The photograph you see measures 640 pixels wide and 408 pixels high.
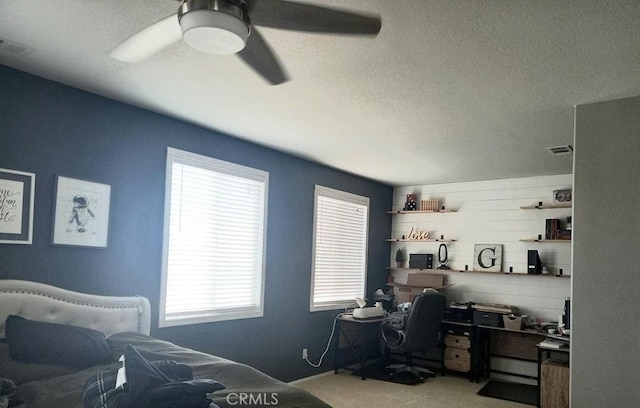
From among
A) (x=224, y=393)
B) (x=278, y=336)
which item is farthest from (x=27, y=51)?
(x=278, y=336)

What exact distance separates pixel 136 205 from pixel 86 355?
1.32m

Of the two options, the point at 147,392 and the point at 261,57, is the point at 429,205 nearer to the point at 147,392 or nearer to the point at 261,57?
the point at 261,57

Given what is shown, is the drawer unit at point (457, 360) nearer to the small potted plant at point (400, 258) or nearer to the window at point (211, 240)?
the small potted plant at point (400, 258)

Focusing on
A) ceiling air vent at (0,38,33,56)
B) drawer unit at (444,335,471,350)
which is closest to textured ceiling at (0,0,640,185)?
ceiling air vent at (0,38,33,56)

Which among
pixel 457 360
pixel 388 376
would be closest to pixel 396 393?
pixel 388 376

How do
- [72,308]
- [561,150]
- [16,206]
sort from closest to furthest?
[16,206]
[72,308]
[561,150]

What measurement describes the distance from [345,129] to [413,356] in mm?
3677

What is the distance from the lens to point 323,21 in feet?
6.32

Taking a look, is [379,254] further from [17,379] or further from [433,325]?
[17,379]

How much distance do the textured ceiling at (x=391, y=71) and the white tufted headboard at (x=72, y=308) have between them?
144 centimetres

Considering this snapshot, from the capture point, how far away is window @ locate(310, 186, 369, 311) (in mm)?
5754

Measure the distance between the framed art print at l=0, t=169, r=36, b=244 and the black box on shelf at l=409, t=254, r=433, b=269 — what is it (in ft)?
16.0

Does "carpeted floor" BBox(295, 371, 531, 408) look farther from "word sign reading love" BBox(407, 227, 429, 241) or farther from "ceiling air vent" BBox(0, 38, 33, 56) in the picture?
"ceiling air vent" BBox(0, 38, 33, 56)

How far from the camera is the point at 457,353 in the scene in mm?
5875
